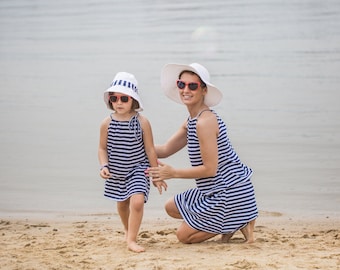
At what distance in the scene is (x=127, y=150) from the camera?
4699 mm

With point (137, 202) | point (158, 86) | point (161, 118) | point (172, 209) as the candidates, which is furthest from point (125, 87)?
point (158, 86)

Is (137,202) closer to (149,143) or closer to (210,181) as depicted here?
(149,143)

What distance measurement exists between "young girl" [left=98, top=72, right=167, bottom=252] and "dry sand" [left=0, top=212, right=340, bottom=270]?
0.27 m

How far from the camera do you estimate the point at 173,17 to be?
38.9 ft

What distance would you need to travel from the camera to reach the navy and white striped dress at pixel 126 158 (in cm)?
468

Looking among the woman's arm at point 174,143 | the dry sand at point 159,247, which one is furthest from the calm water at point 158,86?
the woman's arm at point 174,143

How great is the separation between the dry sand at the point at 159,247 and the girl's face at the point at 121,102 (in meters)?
0.84

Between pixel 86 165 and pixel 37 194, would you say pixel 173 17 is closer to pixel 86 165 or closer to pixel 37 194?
pixel 86 165

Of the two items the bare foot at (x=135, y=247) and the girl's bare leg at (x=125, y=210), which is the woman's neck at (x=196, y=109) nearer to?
the girl's bare leg at (x=125, y=210)

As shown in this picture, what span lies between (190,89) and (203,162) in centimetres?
45

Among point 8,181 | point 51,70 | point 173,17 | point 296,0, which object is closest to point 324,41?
point 296,0

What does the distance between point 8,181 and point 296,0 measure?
6.30 meters

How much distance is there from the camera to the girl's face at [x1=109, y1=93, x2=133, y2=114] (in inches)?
183

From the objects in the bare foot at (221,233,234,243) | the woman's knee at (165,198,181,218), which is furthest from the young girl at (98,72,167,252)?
the bare foot at (221,233,234,243)
